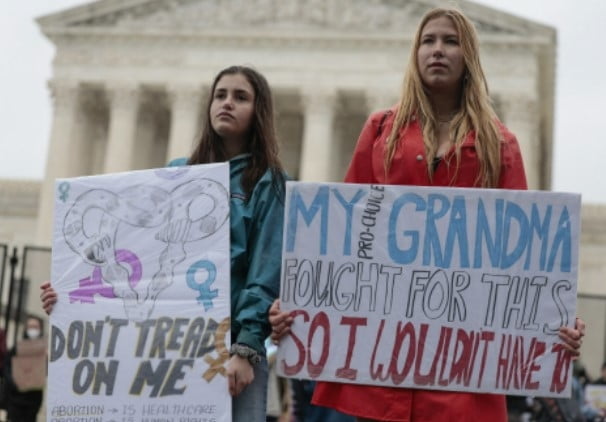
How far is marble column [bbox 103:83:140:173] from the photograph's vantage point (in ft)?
147

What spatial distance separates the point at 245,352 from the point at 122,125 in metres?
41.7

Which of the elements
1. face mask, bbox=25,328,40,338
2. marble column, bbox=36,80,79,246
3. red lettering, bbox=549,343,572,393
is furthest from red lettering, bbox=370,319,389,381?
marble column, bbox=36,80,79,246

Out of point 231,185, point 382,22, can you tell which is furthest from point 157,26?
point 231,185

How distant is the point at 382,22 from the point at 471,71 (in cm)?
4129

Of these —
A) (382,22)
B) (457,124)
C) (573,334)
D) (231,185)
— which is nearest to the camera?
(573,334)

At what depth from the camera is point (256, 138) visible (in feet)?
17.7

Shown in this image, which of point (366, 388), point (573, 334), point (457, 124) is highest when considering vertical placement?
point (457, 124)

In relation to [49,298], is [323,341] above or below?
below

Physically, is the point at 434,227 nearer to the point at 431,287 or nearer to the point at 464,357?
the point at 431,287

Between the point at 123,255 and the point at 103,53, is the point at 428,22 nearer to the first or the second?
the point at 123,255

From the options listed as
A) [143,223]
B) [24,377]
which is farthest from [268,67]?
[143,223]

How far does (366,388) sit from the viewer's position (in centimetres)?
458

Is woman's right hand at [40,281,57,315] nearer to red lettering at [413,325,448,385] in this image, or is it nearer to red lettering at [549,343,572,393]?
red lettering at [413,325,448,385]

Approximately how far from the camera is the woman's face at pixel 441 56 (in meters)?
4.88
